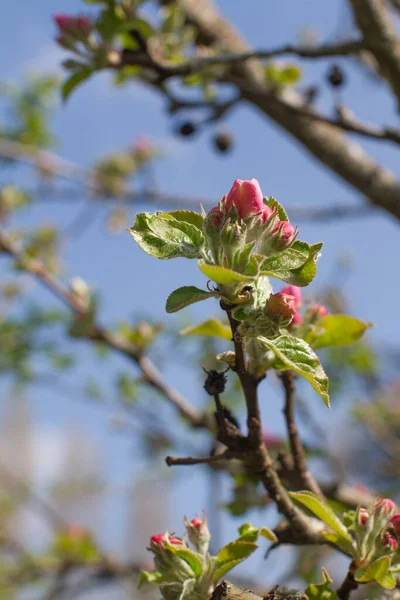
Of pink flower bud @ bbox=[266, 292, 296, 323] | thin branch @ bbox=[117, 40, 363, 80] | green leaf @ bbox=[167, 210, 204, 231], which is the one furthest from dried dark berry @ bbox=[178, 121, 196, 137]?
pink flower bud @ bbox=[266, 292, 296, 323]

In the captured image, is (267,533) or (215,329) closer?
(267,533)

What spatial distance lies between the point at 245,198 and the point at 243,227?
0.04m

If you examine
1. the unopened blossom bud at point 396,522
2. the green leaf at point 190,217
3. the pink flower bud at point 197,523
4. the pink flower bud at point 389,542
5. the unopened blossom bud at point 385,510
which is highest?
the green leaf at point 190,217

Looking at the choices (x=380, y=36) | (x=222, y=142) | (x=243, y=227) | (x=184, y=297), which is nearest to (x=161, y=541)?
(x=184, y=297)

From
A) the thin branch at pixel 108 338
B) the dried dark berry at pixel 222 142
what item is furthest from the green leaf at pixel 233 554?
the dried dark berry at pixel 222 142

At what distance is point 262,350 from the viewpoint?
0.93 meters

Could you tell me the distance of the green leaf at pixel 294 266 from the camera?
817 mm

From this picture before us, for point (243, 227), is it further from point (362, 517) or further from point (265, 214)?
point (362, 517)

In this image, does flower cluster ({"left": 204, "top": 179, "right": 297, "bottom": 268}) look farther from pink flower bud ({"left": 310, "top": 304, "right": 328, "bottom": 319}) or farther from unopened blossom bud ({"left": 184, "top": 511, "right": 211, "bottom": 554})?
unopened blossom bud ({"left": 184, "top": 511, "right": 211, "bottom": 554})

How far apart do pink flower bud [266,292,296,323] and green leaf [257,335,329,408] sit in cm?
3

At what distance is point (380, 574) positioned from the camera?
2.75 ft

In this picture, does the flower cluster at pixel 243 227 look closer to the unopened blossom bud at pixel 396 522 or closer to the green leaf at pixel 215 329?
the green leaf at pixel 215 329

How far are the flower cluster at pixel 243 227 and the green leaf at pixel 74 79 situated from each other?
1.23m

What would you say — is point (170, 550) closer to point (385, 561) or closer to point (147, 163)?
point (385, 561)
